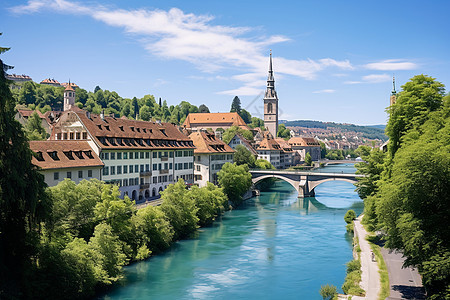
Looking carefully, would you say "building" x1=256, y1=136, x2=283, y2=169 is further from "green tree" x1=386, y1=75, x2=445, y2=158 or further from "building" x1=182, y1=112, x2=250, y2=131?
"green tree" x1=386, y1=75, x2=445, y2=158

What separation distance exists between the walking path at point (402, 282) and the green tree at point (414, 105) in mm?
7298

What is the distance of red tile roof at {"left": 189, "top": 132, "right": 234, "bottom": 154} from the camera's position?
73500 millimetres

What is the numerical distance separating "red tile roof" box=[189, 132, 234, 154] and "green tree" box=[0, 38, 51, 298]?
48.7 metres

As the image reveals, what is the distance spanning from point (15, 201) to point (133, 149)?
33366mm

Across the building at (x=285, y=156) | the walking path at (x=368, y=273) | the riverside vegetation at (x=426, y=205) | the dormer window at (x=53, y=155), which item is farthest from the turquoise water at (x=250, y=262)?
the building at (x=285, y=156)

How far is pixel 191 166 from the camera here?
6944 cm

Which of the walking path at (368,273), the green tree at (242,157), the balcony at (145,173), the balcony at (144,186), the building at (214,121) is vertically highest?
the building at (214,121)

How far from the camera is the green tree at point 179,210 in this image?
150 feet

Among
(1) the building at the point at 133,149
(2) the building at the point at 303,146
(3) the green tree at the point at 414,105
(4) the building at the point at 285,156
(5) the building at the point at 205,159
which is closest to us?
(3) the green tree at the point at 414,105

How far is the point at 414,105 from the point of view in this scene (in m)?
30.4

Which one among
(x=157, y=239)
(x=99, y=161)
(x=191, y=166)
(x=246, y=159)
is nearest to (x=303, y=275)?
(x=157, y=239)

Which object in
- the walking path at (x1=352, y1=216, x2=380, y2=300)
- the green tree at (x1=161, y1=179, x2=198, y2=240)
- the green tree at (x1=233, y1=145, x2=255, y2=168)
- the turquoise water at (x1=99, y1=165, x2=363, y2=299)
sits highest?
the green tree at (x1=233, y1=145, x2=255, y2=168)

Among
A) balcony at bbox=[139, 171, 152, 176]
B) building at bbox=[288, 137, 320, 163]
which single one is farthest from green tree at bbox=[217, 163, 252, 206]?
building at bbox=[288, 137, 320, 163]

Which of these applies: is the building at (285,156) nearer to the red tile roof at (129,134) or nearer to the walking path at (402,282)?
the red tile roof at (129,134)
